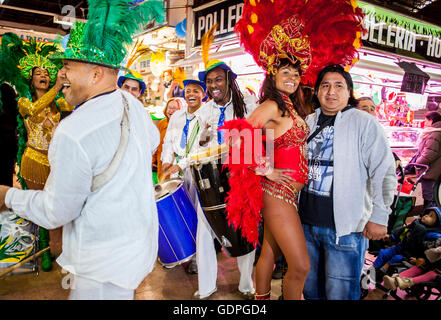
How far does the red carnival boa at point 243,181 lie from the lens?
189cm

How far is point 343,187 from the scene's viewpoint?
1.89 meters

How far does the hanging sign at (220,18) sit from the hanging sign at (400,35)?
211 cm

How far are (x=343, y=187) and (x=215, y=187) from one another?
3.08 ft

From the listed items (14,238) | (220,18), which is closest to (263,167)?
(14,238)

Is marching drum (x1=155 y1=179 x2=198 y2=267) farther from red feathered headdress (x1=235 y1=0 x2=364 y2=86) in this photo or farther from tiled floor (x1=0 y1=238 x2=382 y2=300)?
red feathered headdress (x1=235 y1=0 x2=364 y2=86)

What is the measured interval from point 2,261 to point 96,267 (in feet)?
4.35

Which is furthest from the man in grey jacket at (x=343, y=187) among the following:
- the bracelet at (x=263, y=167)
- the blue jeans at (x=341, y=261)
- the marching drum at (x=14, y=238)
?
the marching drum at (x=14, y=238)

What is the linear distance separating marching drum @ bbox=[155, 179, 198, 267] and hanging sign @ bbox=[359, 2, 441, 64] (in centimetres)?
417

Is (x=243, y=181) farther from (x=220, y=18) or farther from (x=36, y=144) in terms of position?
(x=220, y=18)

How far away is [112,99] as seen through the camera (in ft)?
4.24

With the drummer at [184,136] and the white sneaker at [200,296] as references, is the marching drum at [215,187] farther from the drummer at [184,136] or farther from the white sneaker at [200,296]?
the drummer at [184,136]

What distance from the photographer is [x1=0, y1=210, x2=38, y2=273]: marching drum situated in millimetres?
2016
